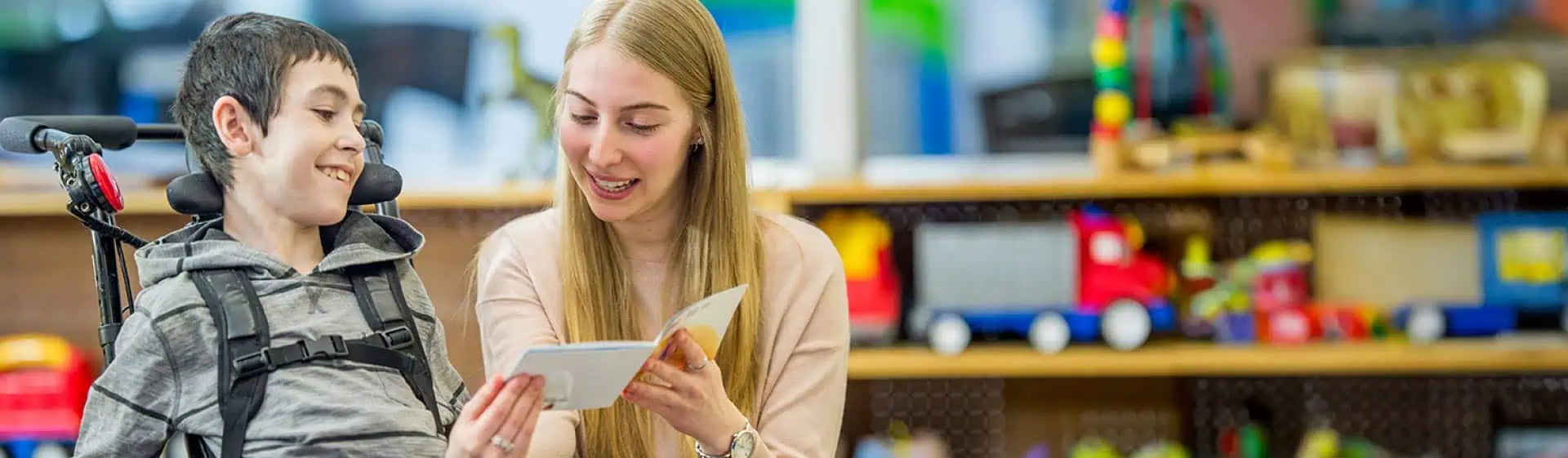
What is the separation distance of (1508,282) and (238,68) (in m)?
2.62

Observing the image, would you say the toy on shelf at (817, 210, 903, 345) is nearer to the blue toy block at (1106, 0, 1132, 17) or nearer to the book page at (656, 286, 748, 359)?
the blue toy block at (1106, 0, 1132, 17)

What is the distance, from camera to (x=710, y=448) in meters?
1.51

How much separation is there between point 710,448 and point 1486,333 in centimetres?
216

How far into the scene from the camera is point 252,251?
1324 mm

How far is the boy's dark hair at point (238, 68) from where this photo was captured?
1323 millimetres

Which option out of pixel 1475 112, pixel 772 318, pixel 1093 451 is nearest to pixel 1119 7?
pixel 1475 112

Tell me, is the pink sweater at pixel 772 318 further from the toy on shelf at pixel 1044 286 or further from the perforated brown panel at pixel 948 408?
the perforated brown panel at pixel 948 408

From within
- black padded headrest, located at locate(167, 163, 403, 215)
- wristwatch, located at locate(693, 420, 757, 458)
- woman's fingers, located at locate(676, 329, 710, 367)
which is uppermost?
black padded headrest, located at locate(167, 163, 403, 215)

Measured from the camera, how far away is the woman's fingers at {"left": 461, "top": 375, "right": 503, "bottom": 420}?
1.30 meters

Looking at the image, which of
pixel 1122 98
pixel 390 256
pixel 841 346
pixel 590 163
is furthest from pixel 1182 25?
pixel 390 256

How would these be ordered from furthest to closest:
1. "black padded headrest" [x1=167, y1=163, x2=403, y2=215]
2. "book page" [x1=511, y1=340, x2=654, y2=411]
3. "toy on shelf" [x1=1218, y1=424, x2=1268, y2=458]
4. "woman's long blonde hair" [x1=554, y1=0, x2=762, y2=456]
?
"toy on shelf" [x1=1218, y1=424, x2=1268, y2=458], "woman's long blonde hair" [x1=554, y1=0, x2=762, y2=456], "black padded headrest" [x1=167, y1=163, x2=403, y2=215], "book page" [x1=511, y1=340, x2=654, y2=411]

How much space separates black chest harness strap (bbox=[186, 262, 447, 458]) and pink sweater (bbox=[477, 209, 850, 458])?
0.30 meters

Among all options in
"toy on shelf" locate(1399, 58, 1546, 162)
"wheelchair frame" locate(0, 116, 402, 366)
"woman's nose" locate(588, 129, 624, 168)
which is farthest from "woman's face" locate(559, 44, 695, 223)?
"toy on shelf" locate(1399, 58, 1546, 162)

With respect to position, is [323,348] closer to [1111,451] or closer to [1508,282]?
[1111,451]
